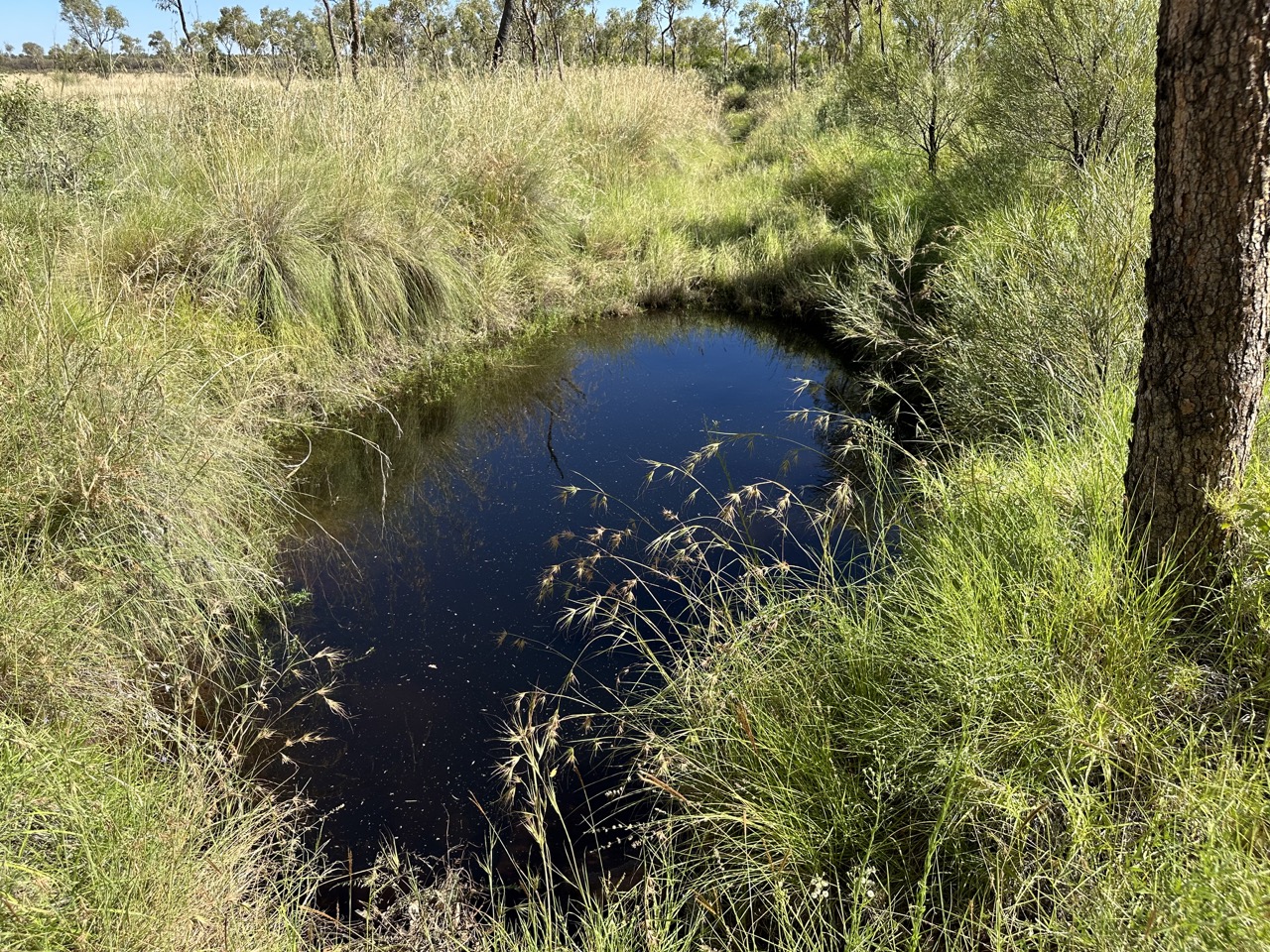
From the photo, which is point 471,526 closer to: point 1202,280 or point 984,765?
point 984,765

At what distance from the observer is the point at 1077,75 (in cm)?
524

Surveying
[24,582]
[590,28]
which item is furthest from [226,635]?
[590,28]

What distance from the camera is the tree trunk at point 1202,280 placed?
1840 millimetres

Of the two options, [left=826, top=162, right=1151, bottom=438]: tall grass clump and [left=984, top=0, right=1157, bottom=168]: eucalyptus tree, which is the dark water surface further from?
[left=984, top=0, right=1157, bottom=168]: eucalyptus tree

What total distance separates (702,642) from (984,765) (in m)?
1.02

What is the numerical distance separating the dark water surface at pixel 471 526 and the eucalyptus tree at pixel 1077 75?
2326mm

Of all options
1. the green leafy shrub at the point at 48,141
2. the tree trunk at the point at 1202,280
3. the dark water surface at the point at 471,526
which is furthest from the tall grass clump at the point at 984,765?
the green leafy shrub at the point at 48,141

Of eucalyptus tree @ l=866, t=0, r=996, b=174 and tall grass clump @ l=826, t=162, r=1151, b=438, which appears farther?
eucalyptus tree @ l=866, t=0, r=996, b=174

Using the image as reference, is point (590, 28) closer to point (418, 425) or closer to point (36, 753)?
point (418, 425)

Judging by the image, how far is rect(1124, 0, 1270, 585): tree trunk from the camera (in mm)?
1840

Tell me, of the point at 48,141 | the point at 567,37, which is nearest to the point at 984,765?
the point at 48,141

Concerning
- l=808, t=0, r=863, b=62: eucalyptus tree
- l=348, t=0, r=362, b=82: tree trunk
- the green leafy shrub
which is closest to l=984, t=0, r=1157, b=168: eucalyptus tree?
the green leafy shrub

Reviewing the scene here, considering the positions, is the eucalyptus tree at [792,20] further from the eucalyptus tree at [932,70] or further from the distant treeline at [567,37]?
the eucalyptus tree at [932,70]

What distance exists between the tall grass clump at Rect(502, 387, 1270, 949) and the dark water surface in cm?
84
